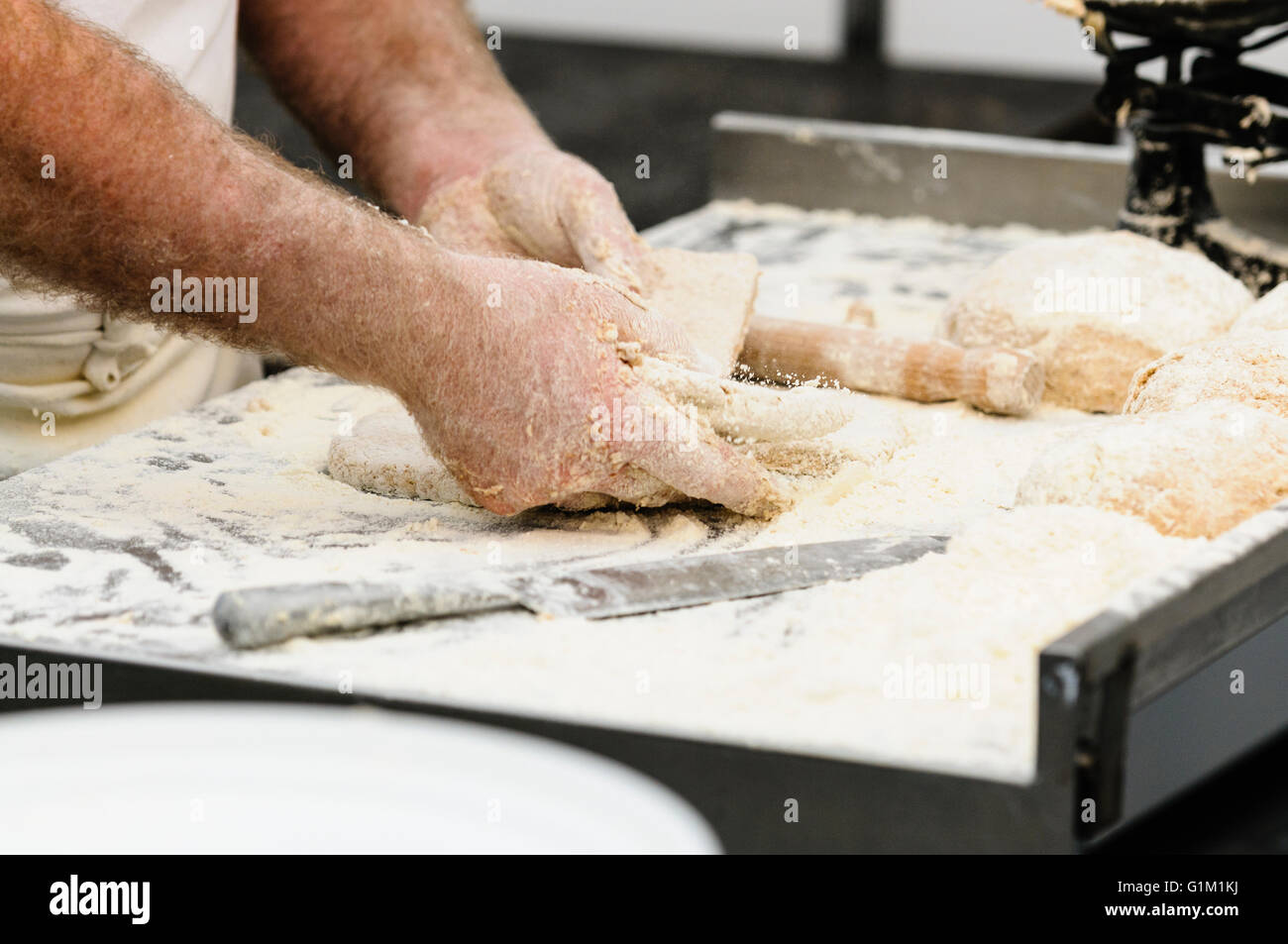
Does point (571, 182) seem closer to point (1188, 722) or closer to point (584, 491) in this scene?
point (584, 491)

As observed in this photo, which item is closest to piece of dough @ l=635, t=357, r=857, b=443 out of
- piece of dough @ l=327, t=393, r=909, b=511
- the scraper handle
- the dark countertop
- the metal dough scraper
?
piece of dough @ l=327, t=393, r=909, b=511

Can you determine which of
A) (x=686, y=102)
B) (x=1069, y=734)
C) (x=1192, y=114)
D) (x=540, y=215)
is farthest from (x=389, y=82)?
(x=686, y=102)

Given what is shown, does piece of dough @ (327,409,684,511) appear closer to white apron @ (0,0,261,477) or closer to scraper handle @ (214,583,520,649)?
scraper handle @ (214,583,520,649)

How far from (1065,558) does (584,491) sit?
1.45ft

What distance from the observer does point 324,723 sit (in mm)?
718

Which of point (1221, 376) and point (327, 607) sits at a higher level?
point (1221, 376)

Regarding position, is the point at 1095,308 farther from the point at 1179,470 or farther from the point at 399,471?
the point at 399,471

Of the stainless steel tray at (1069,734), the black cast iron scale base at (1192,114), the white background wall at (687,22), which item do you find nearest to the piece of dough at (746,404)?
the stainless steel tray at (1069,734)

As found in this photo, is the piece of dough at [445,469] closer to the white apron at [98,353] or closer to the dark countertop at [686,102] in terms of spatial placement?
the white apron at [98,353]

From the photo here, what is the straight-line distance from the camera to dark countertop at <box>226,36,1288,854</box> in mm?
5117

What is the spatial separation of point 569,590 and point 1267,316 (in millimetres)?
902

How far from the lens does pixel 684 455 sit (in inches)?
51.4

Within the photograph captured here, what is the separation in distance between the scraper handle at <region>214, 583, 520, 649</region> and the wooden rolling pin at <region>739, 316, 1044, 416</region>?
717 mm
